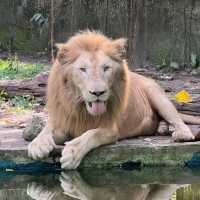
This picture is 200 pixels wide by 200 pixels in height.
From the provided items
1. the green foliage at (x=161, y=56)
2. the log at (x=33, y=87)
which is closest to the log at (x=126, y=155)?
the log at (x=33, y=87)

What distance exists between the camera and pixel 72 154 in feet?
18.4

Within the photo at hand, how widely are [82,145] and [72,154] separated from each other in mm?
133

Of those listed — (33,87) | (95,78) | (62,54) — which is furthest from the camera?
(33,87)

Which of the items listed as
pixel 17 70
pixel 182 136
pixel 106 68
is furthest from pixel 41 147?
pixel 17 70

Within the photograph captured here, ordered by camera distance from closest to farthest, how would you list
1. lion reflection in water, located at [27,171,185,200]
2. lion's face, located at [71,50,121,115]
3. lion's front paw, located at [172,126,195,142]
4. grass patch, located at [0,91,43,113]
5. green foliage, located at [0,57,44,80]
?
lion reflection in water, located at [27,171,185,200] → lion's face, located at [71,50,121,115] → lion's front paw, located at [172,126,195,142] → grass patch, located at [0,91,43,113] → green foliage, located at [0,57,44,80]

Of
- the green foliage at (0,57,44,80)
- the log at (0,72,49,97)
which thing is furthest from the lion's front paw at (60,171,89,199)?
the green foliage at (0,57,44,80)

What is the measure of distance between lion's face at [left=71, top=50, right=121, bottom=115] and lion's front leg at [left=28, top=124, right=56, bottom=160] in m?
0.42

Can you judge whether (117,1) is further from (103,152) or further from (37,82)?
(103,152)

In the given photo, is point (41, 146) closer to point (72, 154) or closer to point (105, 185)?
point (72, 154)

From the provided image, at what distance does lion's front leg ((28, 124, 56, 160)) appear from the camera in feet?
18.5

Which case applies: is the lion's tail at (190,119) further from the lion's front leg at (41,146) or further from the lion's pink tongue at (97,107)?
the lion's front leg at (41,146)

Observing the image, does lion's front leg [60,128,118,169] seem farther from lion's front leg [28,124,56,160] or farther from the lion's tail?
the lion's tail

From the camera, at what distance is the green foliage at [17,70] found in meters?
10.7

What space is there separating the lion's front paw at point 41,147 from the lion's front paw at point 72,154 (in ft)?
0.50
